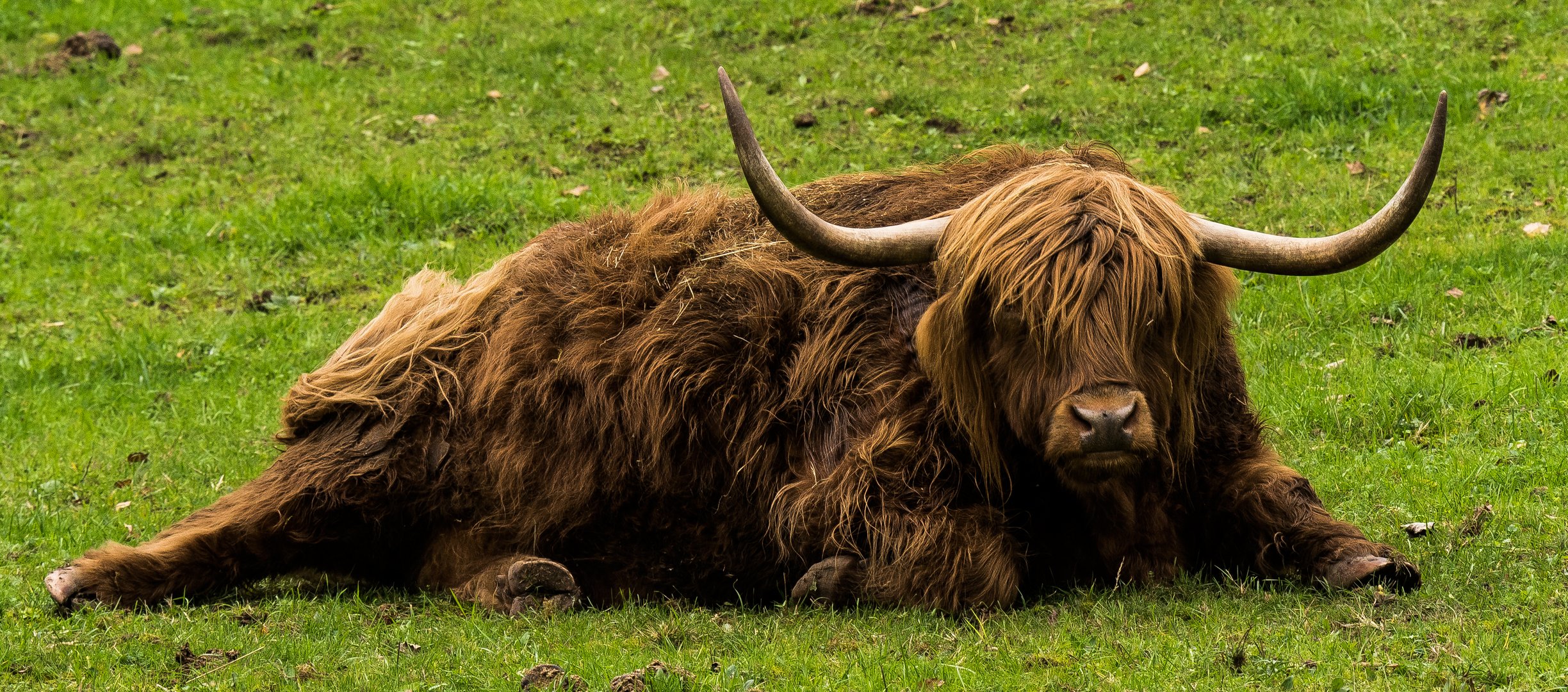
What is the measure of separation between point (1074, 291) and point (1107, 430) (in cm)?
42

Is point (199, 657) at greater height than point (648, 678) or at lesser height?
lesser

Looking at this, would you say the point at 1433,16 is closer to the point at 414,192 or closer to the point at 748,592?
the point at 414,192

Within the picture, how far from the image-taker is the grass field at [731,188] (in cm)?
409

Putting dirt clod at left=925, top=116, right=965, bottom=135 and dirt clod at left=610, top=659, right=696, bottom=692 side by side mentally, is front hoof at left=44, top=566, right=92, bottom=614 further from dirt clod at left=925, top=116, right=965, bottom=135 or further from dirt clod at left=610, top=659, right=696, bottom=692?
dirt clod at left=925, top=116, right=965, bottom=135

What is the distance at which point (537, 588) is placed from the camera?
491 centimetres

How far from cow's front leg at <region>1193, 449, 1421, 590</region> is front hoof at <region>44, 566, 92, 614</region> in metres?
3.43

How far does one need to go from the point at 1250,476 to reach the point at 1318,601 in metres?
0.58

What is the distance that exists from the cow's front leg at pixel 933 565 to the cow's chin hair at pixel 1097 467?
0.33m

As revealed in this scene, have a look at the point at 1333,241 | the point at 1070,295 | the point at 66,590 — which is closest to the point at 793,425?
the point at 1070,295

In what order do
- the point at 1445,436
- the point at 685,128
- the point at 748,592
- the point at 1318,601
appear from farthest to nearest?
the point at 685,128 → the point at 1445,436 → the point at 748,592 → the point at 1318,601

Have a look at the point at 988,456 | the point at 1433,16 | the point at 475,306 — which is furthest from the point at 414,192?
the point at 1433,16

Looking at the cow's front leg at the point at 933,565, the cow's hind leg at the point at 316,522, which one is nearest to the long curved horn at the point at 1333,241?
the cow's front leg at the point at 933,565

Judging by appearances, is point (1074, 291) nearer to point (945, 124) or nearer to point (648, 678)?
point (648, 678)

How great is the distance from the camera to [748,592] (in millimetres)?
5094
